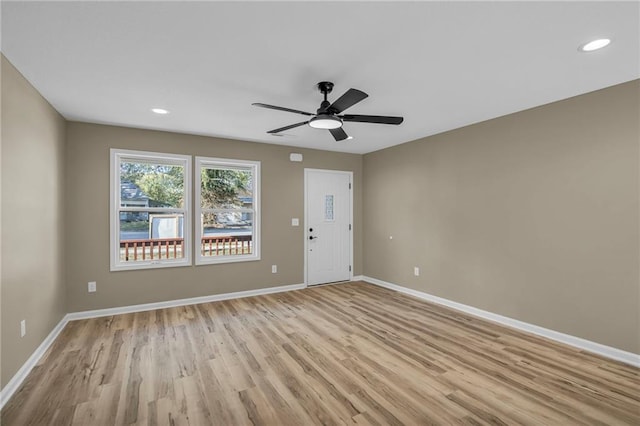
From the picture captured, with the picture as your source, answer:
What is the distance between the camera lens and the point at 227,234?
195 inches

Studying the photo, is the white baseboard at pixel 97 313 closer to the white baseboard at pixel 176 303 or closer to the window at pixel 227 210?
the white baseboard at pixel 176 303

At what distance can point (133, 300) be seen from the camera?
4.23 metres

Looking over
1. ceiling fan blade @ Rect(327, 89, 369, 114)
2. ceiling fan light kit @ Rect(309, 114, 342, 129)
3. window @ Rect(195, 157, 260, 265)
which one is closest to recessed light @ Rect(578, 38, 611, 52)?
ceiling fan blade @ Rect(327, 89, 369, 114)

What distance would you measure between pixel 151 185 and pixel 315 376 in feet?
11.5

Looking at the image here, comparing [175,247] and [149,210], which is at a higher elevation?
[149,210]

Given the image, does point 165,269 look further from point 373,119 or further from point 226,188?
point 373,119

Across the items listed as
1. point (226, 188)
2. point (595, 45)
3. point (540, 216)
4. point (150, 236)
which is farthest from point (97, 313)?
point (595, 45)

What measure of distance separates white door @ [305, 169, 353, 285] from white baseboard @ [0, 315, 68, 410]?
3519 millimetres

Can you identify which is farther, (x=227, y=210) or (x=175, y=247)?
(x=227, y=210)

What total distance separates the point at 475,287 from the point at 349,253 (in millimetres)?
2478

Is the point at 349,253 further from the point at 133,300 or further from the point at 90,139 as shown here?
the point at 90,139

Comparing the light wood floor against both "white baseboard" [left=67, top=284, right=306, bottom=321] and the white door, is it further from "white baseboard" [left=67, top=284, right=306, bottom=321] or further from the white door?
the white door

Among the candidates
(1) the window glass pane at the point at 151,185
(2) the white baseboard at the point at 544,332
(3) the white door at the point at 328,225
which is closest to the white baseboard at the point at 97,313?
(3) the white door at the point at 328,225

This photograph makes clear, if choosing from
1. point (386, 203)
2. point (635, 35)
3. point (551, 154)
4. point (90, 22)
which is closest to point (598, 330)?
point (551, 154)
